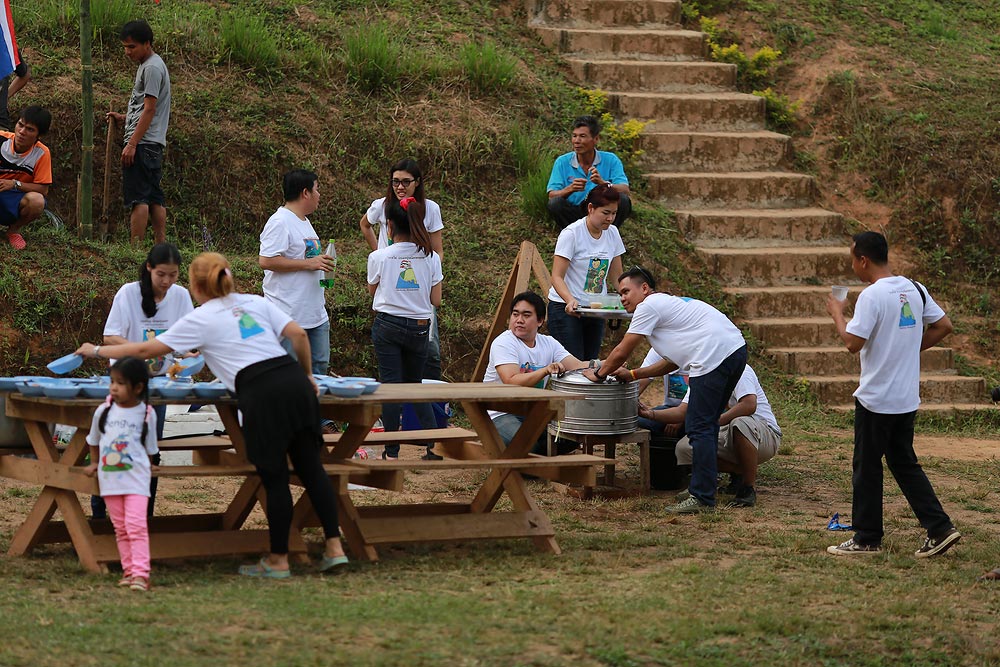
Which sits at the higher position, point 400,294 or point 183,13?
point 183,13

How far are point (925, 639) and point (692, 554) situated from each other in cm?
161

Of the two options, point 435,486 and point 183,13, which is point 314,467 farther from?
point 183,13

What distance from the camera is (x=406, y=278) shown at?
9.10m

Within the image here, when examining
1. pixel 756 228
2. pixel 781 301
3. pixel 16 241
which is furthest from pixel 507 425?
pixel 756 228

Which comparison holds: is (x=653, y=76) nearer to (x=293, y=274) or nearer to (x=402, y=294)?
(x=402, y=294)

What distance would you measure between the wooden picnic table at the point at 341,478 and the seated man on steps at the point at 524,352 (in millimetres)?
888

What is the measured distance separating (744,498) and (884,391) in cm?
177

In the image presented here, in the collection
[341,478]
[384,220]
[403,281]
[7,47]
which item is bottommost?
[341,478]

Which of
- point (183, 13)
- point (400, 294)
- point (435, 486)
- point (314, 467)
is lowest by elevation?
point (435, 486)

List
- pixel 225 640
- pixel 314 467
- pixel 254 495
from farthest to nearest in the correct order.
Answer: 1. pixel 254 495
2. pixel 314 467
3. pixel 225 640

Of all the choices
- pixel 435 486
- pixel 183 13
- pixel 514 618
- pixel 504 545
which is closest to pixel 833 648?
pixel 514 618

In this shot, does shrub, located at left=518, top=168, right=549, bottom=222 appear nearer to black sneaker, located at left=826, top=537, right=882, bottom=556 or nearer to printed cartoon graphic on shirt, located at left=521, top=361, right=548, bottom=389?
printed cartoon graphic on shirt, located at left=521, top=361, right=548, bottom=389

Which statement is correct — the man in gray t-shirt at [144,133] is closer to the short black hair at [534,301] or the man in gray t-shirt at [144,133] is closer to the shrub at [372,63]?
the shrub at [372,63]

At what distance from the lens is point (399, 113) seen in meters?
14.1
